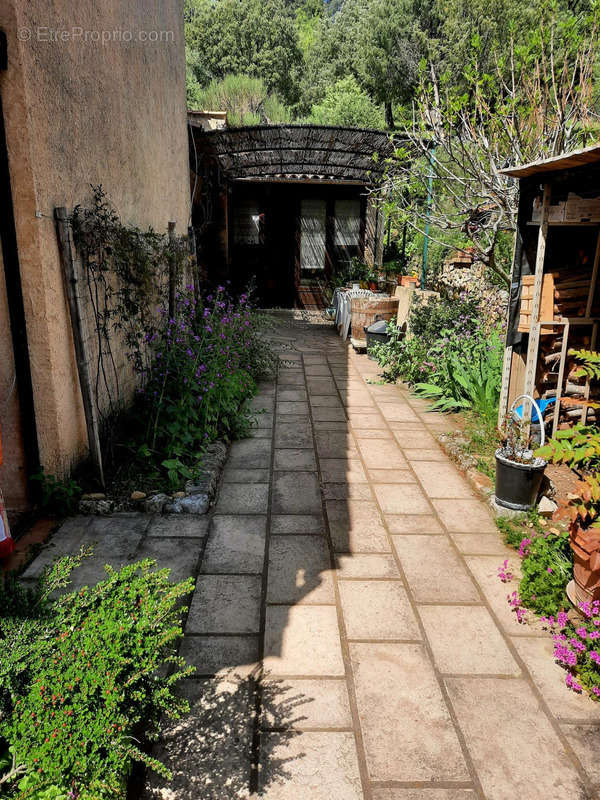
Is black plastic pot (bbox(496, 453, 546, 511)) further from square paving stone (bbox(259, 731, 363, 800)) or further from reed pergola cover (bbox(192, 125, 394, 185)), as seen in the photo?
reed pergola cover (bbox(192, 125, 394, 185))

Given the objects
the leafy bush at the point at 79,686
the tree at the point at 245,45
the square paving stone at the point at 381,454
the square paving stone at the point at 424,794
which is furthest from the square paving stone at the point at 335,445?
the tree at the point at 245,45

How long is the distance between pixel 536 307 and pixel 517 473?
4.63 ft

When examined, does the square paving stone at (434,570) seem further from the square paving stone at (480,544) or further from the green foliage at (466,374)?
the green foliage at (466,374)

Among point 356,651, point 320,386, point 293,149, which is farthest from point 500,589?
point 293,149

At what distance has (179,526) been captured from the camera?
3.65 meters

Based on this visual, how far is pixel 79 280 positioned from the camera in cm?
374

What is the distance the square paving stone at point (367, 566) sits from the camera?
3188 millimetres

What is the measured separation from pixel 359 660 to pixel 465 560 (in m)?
1.10

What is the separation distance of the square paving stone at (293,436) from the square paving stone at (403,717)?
2683mm

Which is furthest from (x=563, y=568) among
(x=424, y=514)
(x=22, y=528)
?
(x=22, y=528)

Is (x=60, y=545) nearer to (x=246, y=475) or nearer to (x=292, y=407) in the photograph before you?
(x=246, y=475)

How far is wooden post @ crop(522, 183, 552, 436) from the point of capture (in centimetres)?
417

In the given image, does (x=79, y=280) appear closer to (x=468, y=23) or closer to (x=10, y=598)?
(x=10, y=598)

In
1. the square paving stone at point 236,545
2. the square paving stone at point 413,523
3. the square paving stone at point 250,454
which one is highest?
the square paving stone at point 250,454
